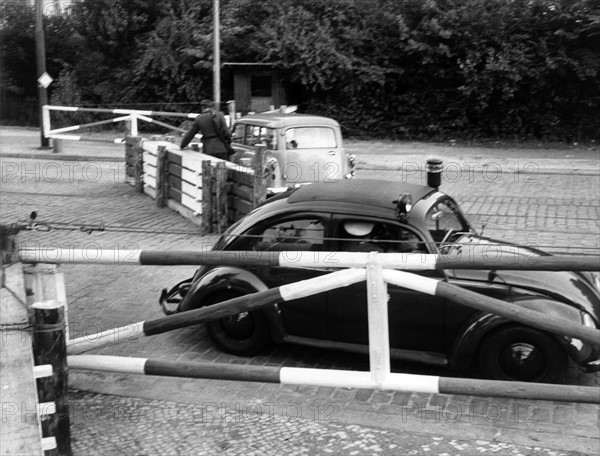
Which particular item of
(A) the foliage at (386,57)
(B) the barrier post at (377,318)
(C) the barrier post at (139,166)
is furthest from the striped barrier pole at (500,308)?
(A) the foliage at (386,57)

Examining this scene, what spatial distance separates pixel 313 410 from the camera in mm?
5352

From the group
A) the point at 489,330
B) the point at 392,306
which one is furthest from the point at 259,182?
the point at 489,330

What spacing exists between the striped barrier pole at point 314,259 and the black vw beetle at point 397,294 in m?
1.61

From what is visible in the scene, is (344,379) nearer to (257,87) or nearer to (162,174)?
(162,174)

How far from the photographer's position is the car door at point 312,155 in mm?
13141

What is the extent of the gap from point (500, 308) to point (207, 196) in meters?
7.63

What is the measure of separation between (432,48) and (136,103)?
35.8ft

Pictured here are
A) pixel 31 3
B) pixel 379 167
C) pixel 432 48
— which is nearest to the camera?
pixel 379 167

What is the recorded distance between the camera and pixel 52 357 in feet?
13.1

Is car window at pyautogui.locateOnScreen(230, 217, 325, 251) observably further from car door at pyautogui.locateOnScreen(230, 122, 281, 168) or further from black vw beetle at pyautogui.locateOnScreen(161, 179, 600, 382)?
car door at pyautogui.locateOnScreen(230, 122, 281, 168)

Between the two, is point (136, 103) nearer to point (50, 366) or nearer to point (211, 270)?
point (211, 270)

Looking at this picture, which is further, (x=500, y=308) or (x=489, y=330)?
(x=489, y=330)

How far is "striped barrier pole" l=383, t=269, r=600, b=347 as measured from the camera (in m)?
3.77

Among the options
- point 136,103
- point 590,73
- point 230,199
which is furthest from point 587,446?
point 136,103
